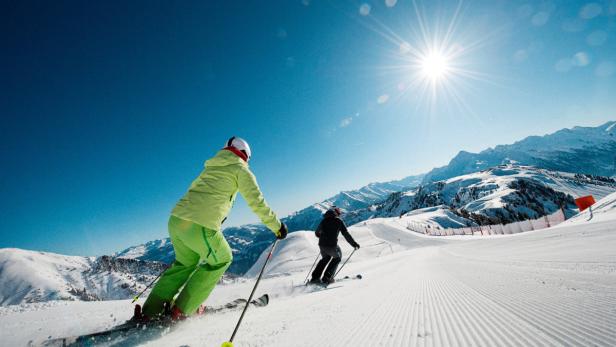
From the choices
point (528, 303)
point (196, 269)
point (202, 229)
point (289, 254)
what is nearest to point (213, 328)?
point (196, 269)

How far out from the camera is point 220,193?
3.46 metres

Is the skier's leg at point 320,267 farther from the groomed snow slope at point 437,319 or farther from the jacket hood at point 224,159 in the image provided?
the jacket hood at point 224,159

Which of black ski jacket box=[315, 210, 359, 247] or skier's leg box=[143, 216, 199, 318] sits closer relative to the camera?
skier's leg box=[143, 216, 199, 318]

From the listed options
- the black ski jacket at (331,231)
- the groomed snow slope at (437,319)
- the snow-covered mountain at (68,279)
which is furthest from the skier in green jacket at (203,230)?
the snow-covered mountain at (68,279)

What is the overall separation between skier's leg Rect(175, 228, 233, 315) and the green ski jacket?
162 millimetres

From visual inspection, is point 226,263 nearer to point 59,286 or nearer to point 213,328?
point 213,328

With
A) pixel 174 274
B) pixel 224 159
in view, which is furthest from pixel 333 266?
pixel 224 159

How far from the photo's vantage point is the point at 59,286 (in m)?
144

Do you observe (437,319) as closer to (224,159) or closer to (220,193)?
(220,193)

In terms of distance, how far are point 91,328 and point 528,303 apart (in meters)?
4.54

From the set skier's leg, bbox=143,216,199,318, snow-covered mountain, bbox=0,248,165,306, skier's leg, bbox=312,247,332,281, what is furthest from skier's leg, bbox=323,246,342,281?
snow-covered mountain, bbox=0,248,165,306

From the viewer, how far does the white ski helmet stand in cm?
382

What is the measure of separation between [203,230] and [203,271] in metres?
0.51

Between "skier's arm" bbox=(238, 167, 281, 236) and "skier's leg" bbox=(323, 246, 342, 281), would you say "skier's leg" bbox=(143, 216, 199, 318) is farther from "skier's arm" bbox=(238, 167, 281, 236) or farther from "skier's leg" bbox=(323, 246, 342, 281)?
"skier's leg" bbox=(323, 246, 342, 281)
